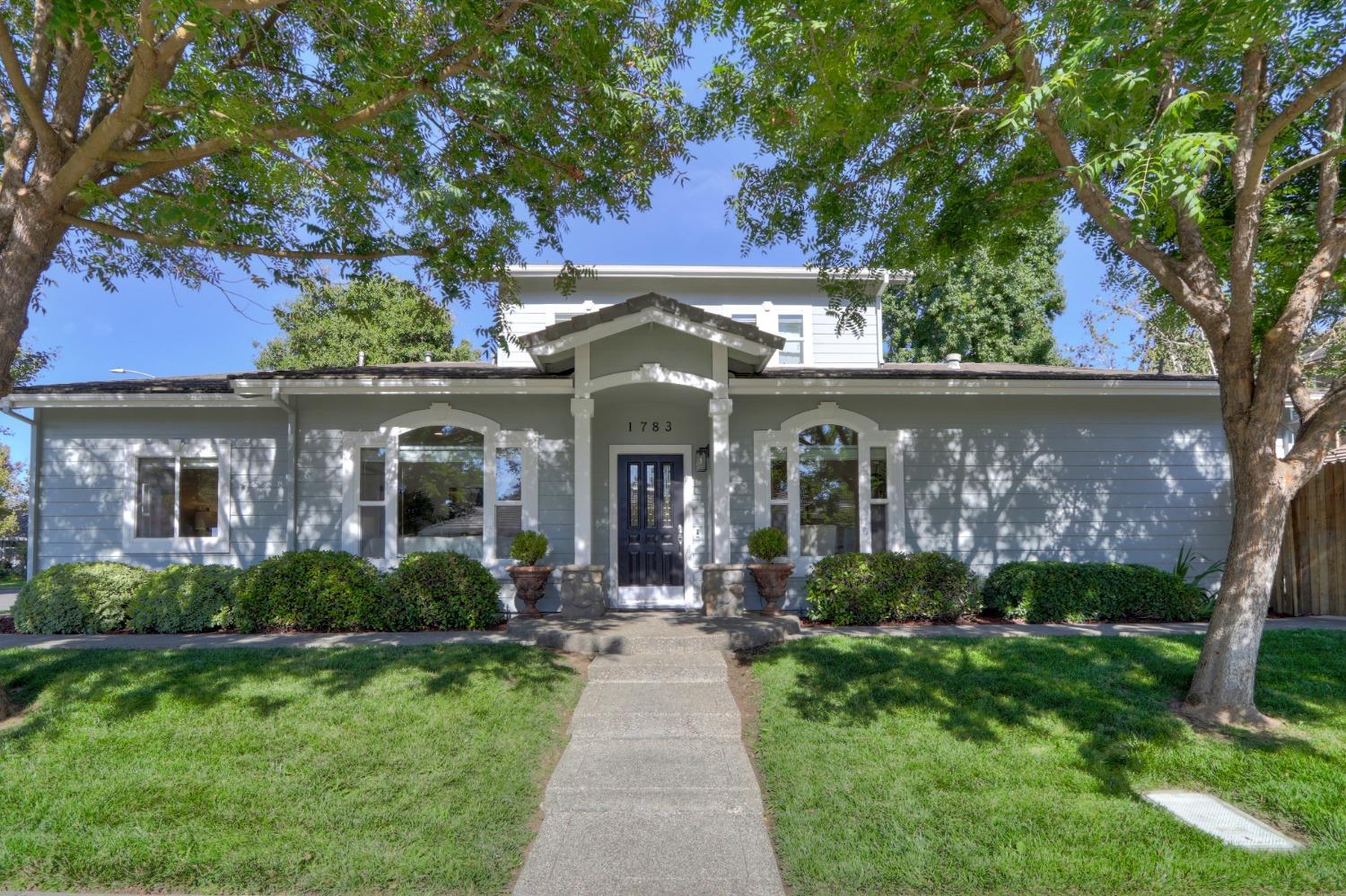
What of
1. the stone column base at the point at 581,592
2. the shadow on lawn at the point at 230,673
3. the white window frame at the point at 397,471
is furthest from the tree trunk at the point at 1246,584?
the white window frame at the point at 397,471

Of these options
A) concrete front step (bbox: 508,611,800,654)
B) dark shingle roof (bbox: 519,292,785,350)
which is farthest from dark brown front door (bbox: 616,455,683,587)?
dark shingle roof (bbox: 519,292,785,350)

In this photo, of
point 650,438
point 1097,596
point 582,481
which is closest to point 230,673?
point 582,481

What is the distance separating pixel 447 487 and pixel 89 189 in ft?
17.0

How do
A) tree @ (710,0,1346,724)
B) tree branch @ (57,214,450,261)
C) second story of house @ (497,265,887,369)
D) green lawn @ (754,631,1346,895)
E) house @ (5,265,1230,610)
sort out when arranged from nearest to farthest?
green lawn @ (754,631,1346,895) < tree @ (710,0,1346,724) < tree branch @ (57,214,450,261) < house @ (5,265,1230,610) < second story of house @ (497,265,887,369)

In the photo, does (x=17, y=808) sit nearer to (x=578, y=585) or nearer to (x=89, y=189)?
(x=89, y=189)

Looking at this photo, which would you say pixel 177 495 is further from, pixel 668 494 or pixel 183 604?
pixel 668 494

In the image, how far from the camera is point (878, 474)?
10.1m

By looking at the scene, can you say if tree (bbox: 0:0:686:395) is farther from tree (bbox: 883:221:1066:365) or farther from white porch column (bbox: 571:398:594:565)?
tree (bbox: 883:221:1066:365)

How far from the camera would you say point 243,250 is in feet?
22.2

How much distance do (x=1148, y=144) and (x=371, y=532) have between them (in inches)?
368

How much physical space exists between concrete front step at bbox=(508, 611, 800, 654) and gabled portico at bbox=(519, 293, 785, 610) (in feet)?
2.58

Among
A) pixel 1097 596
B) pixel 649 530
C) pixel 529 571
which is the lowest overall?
pixel 1097 596

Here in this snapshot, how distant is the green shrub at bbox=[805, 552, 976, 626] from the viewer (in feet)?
28.8

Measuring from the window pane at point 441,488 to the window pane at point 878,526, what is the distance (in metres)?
5.44
